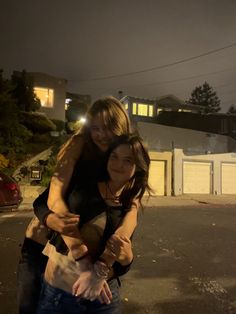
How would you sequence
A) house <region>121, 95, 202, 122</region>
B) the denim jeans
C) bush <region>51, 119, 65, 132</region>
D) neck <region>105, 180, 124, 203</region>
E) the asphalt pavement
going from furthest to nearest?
house <region>121, 95, 202, 122</region> → bush <region>51, 119, 65, 132</region> → the asphalt pavement → the denim jeans → neck <region>105, 180, 124, 203</region>

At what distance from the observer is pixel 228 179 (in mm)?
25672

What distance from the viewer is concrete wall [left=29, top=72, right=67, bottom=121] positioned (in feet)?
107

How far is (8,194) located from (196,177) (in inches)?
657

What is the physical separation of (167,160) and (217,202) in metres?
4.16

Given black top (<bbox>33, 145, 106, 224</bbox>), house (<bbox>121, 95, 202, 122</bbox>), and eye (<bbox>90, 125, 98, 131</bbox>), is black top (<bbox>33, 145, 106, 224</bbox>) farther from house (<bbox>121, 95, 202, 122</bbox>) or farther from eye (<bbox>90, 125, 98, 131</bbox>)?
house (<bbox>121, 95, 202, 122</bbox>)

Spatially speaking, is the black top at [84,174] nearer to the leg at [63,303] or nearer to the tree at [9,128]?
the leg at [63,303]

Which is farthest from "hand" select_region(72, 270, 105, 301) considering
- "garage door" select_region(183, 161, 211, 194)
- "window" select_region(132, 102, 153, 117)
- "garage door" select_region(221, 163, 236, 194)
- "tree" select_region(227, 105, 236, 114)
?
"tree" select_region(227, 105, 236, 114)

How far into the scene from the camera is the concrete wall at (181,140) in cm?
2962

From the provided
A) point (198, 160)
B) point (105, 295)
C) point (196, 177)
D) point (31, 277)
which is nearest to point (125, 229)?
point (105, 295)

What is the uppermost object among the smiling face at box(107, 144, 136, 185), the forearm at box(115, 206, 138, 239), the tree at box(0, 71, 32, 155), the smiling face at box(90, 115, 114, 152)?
the tree at box(0, 71, 32, 155)

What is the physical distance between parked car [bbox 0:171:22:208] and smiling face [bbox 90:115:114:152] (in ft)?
23.4

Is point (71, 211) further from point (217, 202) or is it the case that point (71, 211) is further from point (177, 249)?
point (217, 202)

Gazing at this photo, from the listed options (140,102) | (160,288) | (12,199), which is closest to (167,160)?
(12,199)

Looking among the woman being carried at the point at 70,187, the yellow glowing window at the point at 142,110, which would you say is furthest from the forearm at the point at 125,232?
the yellow glowing window at the point at 142,110
